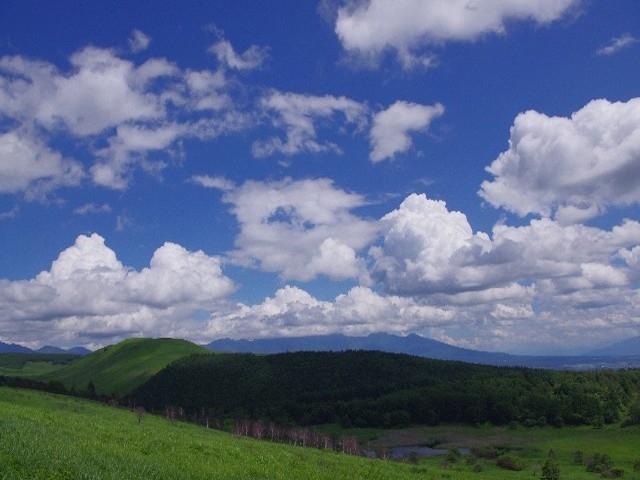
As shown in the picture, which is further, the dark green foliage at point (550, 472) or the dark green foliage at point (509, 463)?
the dark green foliage at point (509, 463)

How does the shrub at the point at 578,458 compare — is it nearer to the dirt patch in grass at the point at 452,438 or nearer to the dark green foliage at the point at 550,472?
the dirt patch in grass at the point at 452,438

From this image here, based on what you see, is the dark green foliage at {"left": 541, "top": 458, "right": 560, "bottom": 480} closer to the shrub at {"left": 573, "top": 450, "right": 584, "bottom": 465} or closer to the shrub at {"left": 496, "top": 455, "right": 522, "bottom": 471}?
the shrub at {"left": 496, "top": 455, "right": 522, "bottom": 471}

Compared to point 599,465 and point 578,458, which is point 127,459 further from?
point 578,458

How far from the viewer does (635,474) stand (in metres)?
88.7

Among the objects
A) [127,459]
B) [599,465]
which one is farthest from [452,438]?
[127,459]

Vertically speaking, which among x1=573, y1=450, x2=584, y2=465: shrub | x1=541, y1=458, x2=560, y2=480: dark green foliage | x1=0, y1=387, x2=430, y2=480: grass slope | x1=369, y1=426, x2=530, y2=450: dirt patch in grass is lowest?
x1=369, y1=426, x2=530, y2=450: dirt patch in grass

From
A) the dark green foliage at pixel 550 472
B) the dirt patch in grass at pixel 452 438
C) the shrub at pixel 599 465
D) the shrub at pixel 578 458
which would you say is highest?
the dark green foliage at pixel 550 472

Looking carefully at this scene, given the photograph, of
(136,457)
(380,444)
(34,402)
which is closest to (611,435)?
(380,444)

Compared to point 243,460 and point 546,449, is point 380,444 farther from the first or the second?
point 243,460

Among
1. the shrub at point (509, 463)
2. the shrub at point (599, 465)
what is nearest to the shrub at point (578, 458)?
the shrub at point (599, 465)

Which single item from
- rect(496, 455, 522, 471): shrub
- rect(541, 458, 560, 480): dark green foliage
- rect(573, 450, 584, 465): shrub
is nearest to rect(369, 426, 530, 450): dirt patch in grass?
rect(573, 450, 584, 465): shrub

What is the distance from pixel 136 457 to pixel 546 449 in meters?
124

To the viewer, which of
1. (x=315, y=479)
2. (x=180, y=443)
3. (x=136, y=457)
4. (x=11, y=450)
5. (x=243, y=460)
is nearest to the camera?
(x=11, y=450)

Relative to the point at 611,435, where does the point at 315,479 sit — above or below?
above
